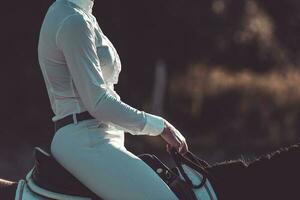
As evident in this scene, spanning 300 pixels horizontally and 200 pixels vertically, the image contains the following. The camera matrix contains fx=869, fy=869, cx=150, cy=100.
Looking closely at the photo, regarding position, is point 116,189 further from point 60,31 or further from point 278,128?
point 278,128

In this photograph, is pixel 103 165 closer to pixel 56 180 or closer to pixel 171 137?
pixel 56 180

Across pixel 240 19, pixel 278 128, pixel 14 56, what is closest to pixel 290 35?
pixel 240 19

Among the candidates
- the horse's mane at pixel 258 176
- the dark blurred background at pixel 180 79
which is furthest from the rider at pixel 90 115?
the dark blurred background at pixel 180 79


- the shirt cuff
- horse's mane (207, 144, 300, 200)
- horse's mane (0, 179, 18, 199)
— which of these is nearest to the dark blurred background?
horse's mane (0, 179, 18, 199)

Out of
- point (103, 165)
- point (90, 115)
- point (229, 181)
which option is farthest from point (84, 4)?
point (229, 181)

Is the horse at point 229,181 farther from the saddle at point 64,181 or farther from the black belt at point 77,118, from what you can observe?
the black belt at point 77,118

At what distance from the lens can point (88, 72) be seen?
12.7 feet

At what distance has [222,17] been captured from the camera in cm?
1612

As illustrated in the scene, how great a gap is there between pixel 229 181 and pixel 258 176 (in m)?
0.15

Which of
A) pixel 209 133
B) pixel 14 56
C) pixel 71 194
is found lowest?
pixel 209 133

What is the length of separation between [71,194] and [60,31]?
29.5 inches

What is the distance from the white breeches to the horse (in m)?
0.06

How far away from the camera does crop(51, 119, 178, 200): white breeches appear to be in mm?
3924

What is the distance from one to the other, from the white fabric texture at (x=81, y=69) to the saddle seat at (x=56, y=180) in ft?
0.69
